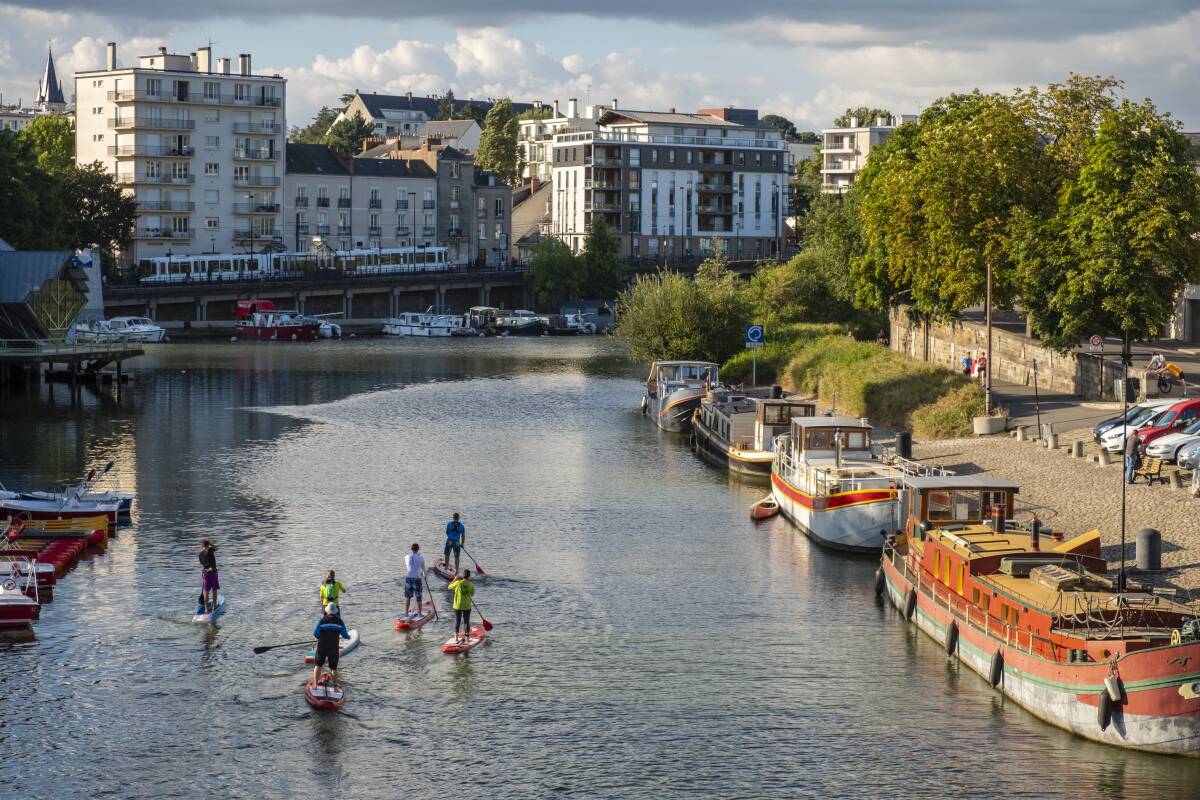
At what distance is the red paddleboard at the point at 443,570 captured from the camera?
43531 mm

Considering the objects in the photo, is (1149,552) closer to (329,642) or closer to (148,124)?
(329,642)

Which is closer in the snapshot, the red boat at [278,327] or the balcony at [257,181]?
the red boat at [278,327]

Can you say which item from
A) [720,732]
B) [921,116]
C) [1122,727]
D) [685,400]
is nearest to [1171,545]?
[1122,727]

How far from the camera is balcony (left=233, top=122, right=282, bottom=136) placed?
167 metres

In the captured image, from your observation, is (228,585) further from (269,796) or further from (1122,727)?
(1122,727)

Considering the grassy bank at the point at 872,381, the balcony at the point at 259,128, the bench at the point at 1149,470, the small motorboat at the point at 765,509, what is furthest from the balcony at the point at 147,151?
the bench at the point at 1149,470

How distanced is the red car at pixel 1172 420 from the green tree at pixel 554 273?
117 metres

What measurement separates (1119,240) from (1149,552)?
25939 mm

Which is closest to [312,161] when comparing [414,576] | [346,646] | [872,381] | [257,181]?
[257,181]

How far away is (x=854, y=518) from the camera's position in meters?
46.5

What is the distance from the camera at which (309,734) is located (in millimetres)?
30641

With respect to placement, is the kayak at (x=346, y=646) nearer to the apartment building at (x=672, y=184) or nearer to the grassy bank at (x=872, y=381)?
the grassy bank at (x=872, y=381)

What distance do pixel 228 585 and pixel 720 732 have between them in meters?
17.0

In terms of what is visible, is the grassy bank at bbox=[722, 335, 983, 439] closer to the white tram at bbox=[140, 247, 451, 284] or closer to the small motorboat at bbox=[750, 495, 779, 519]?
the small motorboat at bbox=[750, 495, 779, 519]
